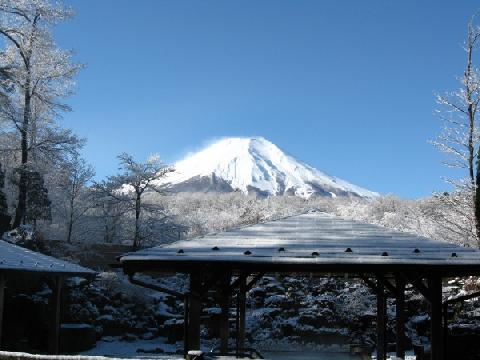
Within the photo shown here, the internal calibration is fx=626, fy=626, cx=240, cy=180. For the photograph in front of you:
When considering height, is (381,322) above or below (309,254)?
below

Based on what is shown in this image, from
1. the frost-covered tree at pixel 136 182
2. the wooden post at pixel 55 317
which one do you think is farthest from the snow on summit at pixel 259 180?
the wooden post at pixel 55 317

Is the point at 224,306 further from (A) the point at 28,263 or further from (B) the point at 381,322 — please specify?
(A) the point at 28,263

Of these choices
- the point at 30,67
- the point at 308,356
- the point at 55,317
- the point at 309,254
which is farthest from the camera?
the point at 30,67

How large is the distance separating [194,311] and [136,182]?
27.2m

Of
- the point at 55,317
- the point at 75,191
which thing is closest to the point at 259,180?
the point at 75,191

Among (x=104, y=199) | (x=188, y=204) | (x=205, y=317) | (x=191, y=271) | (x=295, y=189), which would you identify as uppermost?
(x=295, y=189)

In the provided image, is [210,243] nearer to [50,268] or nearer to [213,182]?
[50,268]

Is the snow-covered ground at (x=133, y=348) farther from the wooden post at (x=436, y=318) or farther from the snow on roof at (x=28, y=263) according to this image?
the wooden post at (x=436, y=318)

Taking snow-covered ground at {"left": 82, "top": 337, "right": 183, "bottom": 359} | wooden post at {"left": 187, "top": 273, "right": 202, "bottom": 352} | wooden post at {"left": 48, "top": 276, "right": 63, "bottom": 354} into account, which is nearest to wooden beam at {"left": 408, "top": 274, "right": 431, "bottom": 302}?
wooden post at {"left": 187, "top": 273, "right": 202, "bottom": 352}

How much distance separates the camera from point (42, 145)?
29.5 m

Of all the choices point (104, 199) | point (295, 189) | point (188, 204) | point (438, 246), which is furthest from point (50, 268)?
point (295, 189)

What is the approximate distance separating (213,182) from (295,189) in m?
22.7

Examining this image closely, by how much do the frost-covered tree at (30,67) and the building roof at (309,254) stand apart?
19171 mm

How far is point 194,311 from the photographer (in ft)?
29.7
